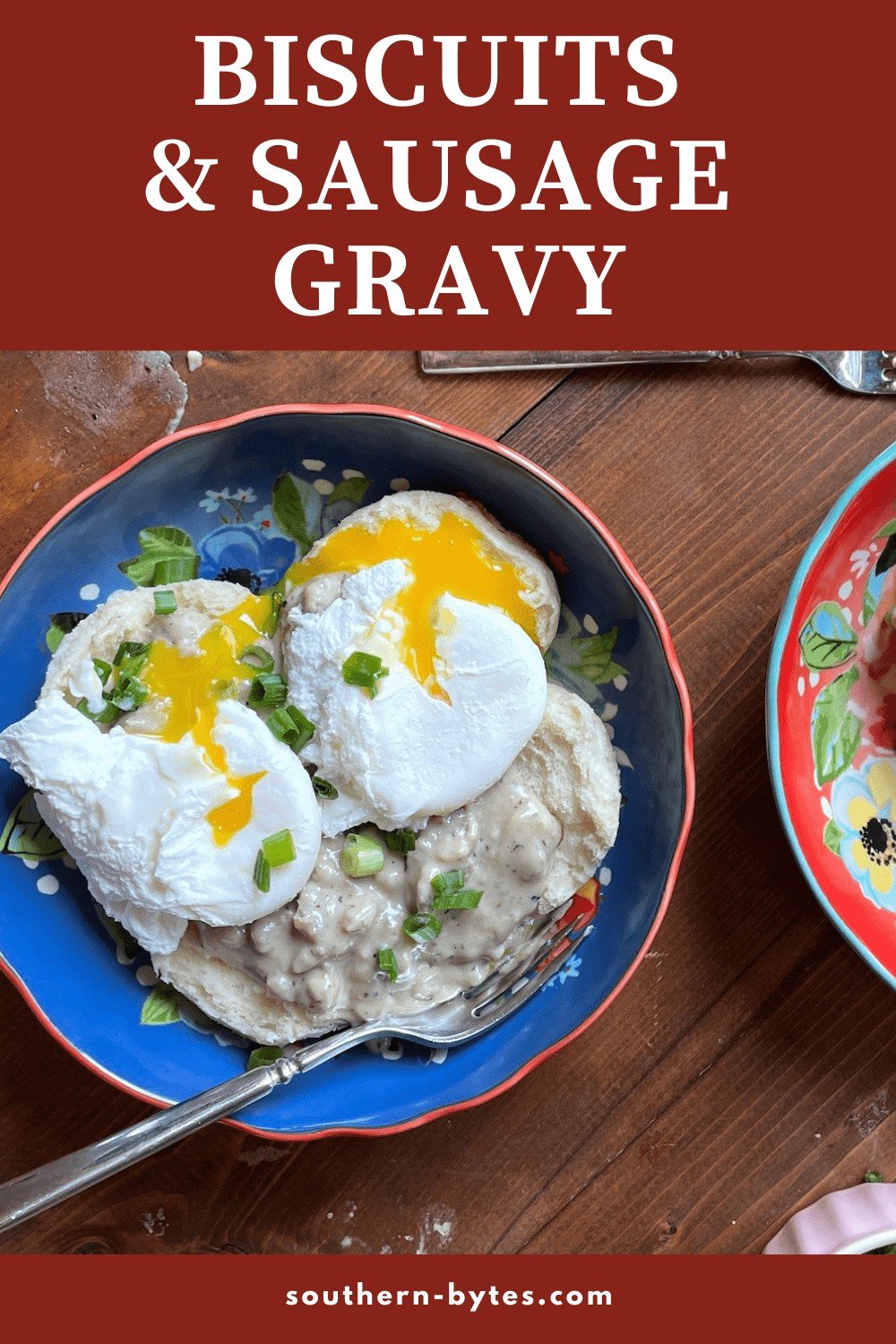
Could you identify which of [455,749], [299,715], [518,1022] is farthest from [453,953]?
[299,715]

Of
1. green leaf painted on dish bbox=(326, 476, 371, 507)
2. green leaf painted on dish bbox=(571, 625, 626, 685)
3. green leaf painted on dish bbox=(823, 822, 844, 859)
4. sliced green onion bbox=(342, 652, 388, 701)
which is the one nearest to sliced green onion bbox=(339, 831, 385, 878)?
sliced green onion bbox=(342, 652, 388, 701)

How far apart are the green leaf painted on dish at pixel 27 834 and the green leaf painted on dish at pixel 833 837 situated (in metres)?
1.54

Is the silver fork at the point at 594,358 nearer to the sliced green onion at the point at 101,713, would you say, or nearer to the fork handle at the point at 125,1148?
the sliced green onion at the point at 101,713

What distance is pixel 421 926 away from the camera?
6.49 ft

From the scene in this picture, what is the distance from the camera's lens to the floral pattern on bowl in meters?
2.00

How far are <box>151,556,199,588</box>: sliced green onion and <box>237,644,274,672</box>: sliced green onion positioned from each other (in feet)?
0.79

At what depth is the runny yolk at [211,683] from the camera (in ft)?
6.15

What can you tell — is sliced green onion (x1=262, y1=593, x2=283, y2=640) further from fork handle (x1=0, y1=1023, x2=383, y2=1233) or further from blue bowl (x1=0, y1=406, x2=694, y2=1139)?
fork handle (x1=0, y1=1023, x2=383, y2=1233)

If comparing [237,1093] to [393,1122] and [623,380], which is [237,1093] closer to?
[393,1122]

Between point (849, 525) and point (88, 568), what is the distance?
149 cm

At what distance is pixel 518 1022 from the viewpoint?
2.11 meters

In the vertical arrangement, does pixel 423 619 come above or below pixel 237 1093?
above

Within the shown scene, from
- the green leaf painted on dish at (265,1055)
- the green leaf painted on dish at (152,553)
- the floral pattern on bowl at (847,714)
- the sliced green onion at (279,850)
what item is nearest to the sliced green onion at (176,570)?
the green leaf painted on dish at (152,553)

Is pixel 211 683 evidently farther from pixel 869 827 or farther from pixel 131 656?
pixel 869 827
